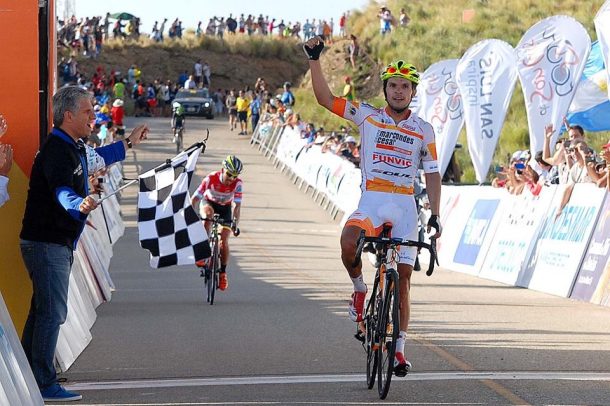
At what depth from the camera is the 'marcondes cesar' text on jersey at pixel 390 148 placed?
32.1 feet

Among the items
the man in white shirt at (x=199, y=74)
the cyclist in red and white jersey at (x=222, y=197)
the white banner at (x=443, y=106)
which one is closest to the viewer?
the cyclist in red and white jersey at (x=222, y=197)

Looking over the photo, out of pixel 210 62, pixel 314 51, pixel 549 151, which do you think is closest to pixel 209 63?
pixel 210 62

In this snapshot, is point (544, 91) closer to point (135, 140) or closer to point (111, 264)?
point (111, 264)

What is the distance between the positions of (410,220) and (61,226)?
248cm

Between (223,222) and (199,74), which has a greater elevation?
(223,222)

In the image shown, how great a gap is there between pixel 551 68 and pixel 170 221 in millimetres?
8973

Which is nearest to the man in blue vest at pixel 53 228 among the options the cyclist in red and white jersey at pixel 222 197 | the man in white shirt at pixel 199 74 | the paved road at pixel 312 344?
the paved road at pixel 312 344

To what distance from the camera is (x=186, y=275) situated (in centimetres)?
2019

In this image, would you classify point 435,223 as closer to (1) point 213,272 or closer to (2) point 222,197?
(1) point 213,272

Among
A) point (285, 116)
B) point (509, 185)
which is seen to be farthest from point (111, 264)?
point (285, 116)

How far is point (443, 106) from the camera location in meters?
25.5

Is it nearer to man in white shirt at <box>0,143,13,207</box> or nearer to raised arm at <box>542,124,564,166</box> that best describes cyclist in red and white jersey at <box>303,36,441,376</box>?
man in white shirt at <box>0,143,13,207</box>

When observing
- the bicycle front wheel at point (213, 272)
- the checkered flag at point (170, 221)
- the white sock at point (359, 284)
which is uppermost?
the white sock at point (359, 284)

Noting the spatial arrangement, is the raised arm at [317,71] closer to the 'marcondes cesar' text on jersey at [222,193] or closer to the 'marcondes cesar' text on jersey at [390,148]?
the 'marcondes cesar' text on jersey at [390,148]
